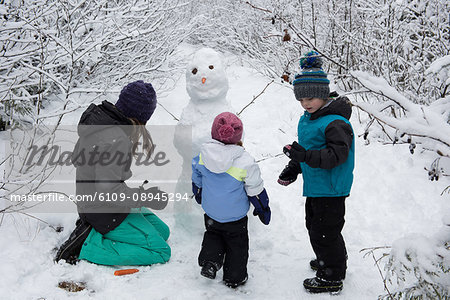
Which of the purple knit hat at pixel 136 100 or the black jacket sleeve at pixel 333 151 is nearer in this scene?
the black jacket sleeve at pixel 333 151

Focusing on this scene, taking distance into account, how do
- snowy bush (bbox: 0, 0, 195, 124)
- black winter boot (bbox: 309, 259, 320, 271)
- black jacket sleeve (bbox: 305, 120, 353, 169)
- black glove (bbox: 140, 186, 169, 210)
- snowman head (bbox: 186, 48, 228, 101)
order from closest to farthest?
1. black jacket sleeve (bbox: 305, 120, 353, 169)
2. black winter boot (bbox: 309, 259, 320, 271)
3. black glove (bbox: 140, 186, 169, 210)
4. snowman head (bbox: 186, 48, 228, 101)
5. snowy bush (bbox: 0, 0, 195, 124)

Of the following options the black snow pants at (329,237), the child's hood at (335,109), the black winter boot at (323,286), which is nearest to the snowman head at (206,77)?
the child's hood at (335,109)

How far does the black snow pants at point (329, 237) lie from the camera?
244cm

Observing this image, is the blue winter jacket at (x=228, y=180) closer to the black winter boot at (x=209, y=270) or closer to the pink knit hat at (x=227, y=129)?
the pink knit hat at (x=227, y=129)

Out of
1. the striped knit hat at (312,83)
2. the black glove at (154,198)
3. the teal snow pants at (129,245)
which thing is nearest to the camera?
the striped knit hat at (312,83)

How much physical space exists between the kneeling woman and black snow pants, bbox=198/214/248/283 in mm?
442

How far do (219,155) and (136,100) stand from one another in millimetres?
791

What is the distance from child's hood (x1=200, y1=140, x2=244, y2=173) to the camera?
2475 mm

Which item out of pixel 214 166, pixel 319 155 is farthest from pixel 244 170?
pixel 319 155

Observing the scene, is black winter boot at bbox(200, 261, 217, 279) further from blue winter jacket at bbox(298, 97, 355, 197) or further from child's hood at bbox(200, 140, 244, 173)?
blue winter jacket at bbox(298, 97, 355, 197)

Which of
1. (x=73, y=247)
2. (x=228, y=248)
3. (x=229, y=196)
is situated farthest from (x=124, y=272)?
(x=229, y=196)

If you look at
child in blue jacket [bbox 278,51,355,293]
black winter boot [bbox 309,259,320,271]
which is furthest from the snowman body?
black winter boot [bbox 309,259,320,271]

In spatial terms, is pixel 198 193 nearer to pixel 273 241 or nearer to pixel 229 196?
pixel 229 196

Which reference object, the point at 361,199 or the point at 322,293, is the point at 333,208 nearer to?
the point at 322,293
